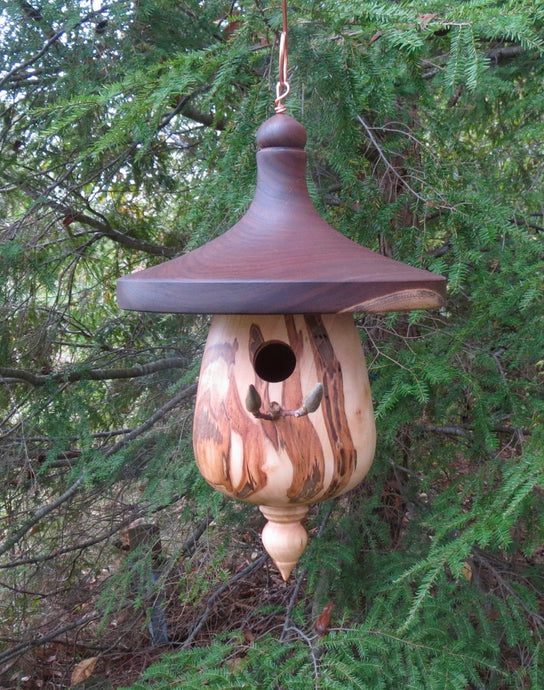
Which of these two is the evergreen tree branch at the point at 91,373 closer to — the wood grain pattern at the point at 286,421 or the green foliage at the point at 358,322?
the green foliage at the point at 358,322

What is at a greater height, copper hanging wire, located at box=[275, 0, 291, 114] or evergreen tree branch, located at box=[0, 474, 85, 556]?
copper hanging wire, located at box=[275, 0, 291, 114]

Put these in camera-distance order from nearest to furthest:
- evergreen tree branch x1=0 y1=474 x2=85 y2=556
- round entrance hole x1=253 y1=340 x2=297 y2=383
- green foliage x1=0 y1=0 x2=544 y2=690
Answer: round entrance hole x1=253 y1=340 x2=297 y2=383 → green foliage x1=0 y1=0 x2=544 y2=690 → evergreen tree branch x1=0 y1=474 x2=85 y2=556

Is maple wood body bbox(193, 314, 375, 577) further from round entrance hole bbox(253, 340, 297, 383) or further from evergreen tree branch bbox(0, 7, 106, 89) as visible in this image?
evergreen tree branch bbox(0, 7, 106, 89)

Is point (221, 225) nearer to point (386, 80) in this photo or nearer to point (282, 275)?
point (386, 80)

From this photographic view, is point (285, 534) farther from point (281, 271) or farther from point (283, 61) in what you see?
point (283, 61)

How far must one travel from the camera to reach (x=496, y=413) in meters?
2.34

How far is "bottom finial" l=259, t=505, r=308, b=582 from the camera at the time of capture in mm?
1370

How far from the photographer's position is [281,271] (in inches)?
40.9

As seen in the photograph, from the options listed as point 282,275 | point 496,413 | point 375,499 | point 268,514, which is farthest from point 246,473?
point 496,413

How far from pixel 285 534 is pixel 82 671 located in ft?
7.19

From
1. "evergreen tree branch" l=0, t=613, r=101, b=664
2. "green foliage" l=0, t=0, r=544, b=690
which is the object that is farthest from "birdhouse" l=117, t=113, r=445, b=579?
"evergreen tree branch" l=0, t=613, r=101, b=664

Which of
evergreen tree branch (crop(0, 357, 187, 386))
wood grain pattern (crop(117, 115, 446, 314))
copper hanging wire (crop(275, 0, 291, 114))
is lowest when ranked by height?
evergreen tree branch (crop(0, 357, 187, 386))

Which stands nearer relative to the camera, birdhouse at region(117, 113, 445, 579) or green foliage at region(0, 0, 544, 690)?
birdhouse at region(117, 113, 445, 579)

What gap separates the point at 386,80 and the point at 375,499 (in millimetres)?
1512
